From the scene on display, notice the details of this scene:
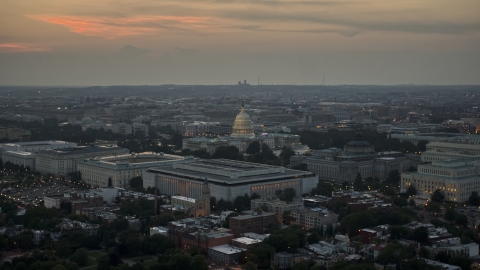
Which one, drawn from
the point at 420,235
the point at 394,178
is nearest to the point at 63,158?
the point at 394,178

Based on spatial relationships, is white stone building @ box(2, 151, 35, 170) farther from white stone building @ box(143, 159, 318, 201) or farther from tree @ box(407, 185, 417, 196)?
tree @ box(407, 185, 417, 196)

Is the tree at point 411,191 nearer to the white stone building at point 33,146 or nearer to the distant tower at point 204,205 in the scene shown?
the distant tower at point 204,205

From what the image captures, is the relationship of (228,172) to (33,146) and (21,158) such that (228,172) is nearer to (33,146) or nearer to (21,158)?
(21,158)

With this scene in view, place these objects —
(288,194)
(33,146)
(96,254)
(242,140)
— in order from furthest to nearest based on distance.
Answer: (242,140) < (33,146) < (288,194) < (96,254)

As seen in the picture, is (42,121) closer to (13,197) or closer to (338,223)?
(13,197)

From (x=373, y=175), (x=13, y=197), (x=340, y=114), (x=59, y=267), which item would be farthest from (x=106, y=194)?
(x=340, y=114)

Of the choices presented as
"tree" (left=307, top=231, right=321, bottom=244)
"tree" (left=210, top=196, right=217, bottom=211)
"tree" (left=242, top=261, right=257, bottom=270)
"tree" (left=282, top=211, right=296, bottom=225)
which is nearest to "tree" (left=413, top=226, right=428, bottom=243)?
"tree" (left=307, top=231, right=321, bottom=244)

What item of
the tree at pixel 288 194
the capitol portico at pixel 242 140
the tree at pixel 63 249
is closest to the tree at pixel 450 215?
the tree at pixel 288 194
